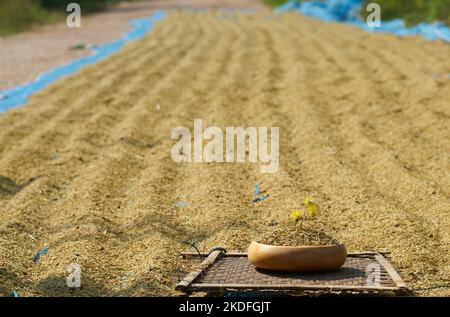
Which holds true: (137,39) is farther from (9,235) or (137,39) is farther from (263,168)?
(9,235)

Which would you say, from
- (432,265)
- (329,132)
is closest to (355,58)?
(329,132)

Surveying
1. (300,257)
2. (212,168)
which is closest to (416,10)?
(212,168)

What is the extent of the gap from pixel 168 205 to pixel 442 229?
2.07m

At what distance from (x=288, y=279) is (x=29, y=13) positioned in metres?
21.0

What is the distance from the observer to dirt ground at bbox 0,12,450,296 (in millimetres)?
4910

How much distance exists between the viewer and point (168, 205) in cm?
607

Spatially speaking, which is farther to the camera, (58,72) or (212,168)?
(58,72)

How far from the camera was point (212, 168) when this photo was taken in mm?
6988

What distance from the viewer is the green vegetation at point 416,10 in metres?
15.4

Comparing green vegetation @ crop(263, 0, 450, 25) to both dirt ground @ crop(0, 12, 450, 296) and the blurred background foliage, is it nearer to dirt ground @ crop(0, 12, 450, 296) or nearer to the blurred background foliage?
the blurred background foliage

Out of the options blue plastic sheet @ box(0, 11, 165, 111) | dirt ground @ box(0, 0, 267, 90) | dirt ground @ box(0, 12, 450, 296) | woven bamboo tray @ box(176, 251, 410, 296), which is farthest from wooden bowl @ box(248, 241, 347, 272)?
dirt ground @ box(0, 0, 267, 90)

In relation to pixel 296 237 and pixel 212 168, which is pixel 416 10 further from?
pixel 296 237

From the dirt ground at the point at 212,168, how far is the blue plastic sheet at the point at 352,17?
1.21 meters

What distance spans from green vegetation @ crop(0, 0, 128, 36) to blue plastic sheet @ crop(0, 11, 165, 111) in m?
3.53
